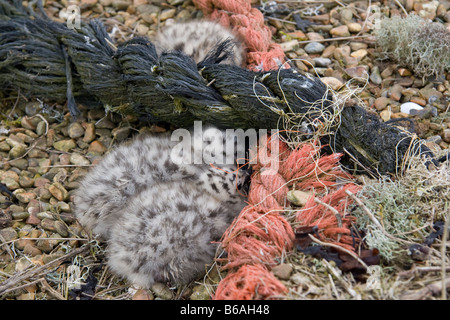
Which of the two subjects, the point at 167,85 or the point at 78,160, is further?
the point at 78,160

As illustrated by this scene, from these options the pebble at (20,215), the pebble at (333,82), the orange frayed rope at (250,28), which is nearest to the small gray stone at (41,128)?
the pebble at (20,215)

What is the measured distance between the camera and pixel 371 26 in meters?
3.68

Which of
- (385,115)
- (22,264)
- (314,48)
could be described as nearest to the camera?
(22,264)

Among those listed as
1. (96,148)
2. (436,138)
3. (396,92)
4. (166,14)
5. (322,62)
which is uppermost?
(166,14)

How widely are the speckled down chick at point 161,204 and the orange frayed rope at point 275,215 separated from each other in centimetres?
14

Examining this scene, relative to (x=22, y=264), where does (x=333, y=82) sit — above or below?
above

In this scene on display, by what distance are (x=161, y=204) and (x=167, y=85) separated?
Result: 2.42 ft

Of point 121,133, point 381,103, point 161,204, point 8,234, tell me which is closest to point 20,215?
point 8,234

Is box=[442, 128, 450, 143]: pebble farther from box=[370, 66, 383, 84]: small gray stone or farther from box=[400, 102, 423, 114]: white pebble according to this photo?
box=[370, 66, 383, 84]: small gray stone

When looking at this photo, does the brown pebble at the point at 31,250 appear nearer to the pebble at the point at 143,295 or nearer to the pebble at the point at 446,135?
the pebble at the point at 143,295

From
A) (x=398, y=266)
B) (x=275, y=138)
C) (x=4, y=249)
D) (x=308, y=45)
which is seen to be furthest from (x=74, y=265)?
(x=308, y=45)

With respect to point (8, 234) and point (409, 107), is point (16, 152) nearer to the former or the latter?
point (8, 234)

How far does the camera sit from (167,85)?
286 cm

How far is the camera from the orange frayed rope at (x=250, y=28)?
3.25 meters
